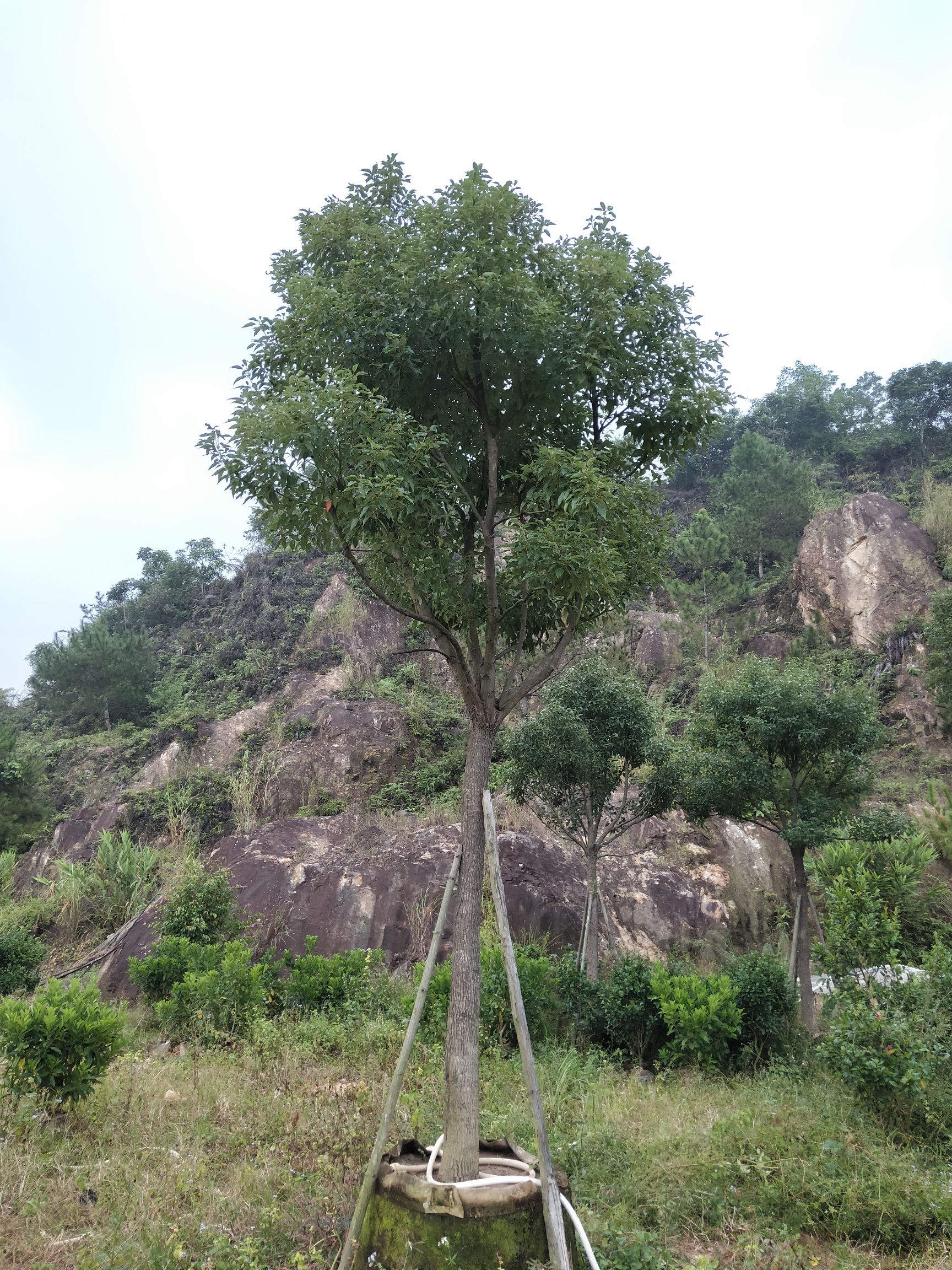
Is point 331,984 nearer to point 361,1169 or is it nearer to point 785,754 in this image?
point 361,1169

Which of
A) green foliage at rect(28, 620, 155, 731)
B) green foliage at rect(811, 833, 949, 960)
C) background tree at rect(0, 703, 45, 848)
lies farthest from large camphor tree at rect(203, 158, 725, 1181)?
green foliage at rect(28, 620, 155, 731)

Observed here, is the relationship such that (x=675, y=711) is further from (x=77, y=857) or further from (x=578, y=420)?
(x=578, y=420)

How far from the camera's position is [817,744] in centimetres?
933

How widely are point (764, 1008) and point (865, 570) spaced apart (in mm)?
17888

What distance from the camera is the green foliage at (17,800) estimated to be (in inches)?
681

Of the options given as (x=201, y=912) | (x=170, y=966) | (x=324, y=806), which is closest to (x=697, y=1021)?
(x=170, y=966)

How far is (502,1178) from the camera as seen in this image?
3.42m

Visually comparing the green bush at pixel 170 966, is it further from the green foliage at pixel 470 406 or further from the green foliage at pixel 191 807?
the green foliage at pixel 191 807

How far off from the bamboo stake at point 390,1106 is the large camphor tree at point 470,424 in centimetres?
10

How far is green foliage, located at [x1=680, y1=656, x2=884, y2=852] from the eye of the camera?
9.25m

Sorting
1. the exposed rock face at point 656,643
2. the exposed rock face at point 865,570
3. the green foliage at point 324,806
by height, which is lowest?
the green foliage at point 324,806

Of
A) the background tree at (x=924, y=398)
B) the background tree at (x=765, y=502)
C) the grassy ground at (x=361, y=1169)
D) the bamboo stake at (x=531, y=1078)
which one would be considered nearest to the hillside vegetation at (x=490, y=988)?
the grassy ground at (x=361, y=1169)

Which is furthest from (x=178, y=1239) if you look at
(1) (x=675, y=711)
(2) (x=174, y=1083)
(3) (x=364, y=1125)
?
(1) (x=675, y=711)

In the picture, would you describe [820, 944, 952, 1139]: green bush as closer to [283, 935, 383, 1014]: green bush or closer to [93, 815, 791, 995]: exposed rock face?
[283, 935, 383, 1014]: green bush
